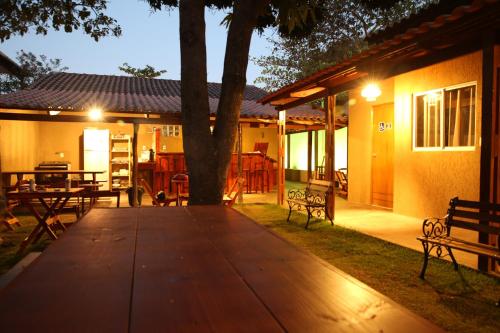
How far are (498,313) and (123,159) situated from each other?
41.6 feet

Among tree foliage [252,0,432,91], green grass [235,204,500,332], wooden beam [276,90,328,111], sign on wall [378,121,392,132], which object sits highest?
tree foliage [252,0,432,91]

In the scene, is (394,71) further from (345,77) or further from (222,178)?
(222,178)

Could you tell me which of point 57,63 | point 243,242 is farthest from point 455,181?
point 57,63

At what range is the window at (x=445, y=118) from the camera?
7199 mm

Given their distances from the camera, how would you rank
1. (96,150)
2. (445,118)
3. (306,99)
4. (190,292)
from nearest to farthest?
(190,292) < (445,118) < (306,99) < (96,150)

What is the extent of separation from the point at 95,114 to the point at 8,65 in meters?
2.59

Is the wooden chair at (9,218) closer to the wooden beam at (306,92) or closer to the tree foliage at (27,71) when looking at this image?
the wooden beam at (306,92)

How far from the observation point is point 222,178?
17.1 ft

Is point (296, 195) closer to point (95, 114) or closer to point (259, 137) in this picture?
point (259, 137)

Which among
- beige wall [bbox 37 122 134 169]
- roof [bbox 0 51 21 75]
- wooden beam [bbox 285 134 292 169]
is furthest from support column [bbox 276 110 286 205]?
wooden beam [bbox 285 134 292 169]

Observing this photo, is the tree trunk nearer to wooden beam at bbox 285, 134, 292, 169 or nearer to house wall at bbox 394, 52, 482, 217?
house wall at bbox 394, 52, 482, 217

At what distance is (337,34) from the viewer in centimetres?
1952

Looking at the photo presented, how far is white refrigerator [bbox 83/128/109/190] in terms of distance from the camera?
13898mm

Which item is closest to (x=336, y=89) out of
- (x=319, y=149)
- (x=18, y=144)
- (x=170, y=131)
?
(x=170, y=131)
